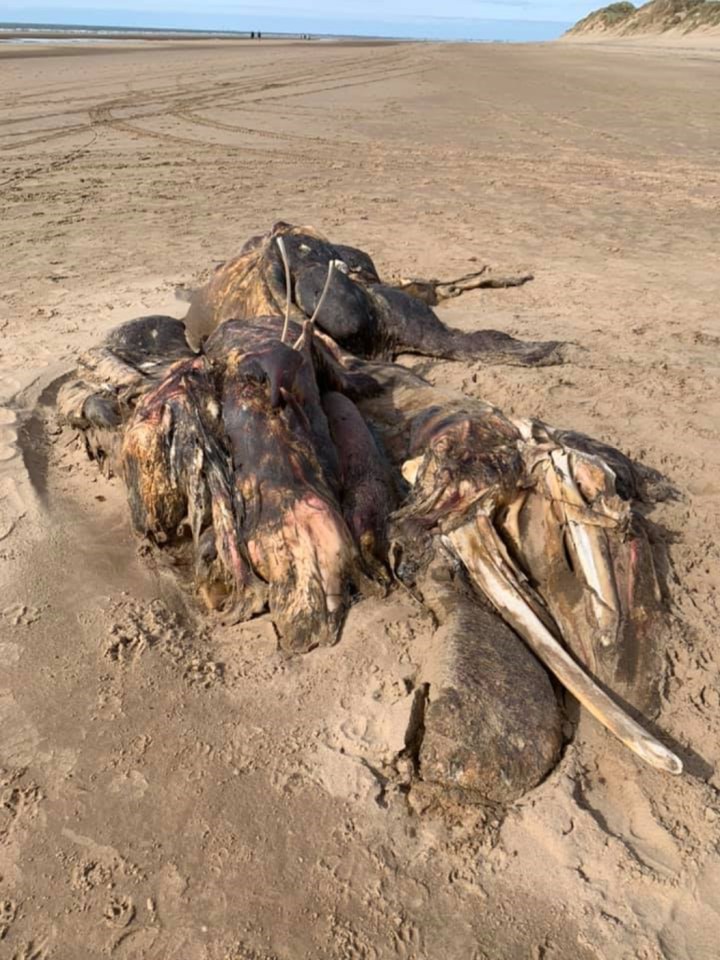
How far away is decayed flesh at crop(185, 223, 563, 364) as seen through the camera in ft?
16.6

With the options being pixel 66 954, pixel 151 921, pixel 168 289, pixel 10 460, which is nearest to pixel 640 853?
pixel 151 921

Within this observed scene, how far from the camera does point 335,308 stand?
507cm

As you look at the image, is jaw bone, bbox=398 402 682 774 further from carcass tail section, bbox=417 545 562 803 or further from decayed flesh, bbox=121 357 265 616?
decayed flesh, bbox=121 357 265 616

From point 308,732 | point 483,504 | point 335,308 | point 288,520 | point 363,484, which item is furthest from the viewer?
point 335,308

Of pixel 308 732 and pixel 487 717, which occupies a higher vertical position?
pixel 487 717

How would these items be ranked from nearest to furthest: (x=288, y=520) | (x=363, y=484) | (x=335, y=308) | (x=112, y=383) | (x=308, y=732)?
(x=308, y=732) → (x=288, y=520) → (x=363, y=484) → (x=112, y=383) → (x=335, y=308)

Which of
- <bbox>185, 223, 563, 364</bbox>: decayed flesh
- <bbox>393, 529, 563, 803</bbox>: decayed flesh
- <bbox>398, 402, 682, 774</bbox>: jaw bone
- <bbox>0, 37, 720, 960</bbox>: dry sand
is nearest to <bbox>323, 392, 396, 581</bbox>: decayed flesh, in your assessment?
<bbox>398, 402, 682, 774</bbox>: jaw bone

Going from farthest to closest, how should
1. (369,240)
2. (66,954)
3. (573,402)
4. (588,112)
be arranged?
(588,112)
(369,240)
(573,402)
(66,954)

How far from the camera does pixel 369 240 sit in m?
8.27

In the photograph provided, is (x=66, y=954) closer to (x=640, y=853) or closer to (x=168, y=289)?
(x=640, y=853)

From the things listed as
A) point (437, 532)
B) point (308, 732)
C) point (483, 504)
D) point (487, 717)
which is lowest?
point (308, 732)

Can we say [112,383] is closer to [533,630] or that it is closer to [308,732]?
[308,732]

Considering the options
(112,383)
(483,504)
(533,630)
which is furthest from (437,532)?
(112,383)

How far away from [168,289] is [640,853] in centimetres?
607
